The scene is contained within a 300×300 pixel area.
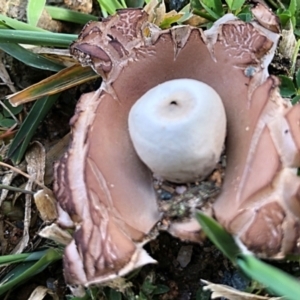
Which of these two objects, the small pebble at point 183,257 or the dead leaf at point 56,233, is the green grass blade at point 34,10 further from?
the small pebble at point 183,257

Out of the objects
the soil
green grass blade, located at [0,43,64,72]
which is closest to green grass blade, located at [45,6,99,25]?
green grass blade, located at [0,43,64,72]

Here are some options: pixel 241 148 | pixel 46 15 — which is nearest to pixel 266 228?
pixel 241 148

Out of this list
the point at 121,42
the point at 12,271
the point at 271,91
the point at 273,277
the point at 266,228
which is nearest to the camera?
the point at 273,277

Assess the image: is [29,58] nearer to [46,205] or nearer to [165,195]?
[46,205]

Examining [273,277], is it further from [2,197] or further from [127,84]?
[2,197]

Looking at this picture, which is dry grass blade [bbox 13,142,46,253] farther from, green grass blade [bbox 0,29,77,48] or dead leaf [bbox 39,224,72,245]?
green grass blade [bbox 0,29,77,48]

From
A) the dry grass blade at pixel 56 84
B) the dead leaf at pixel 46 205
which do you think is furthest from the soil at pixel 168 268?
the dry grass blade at pixel 56 84
